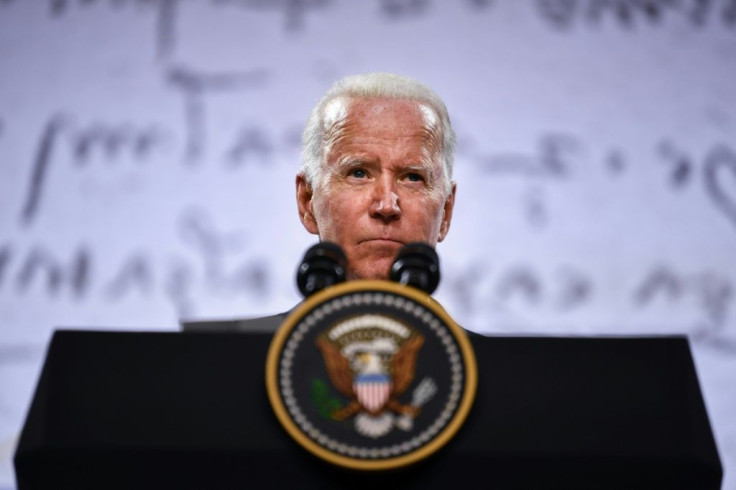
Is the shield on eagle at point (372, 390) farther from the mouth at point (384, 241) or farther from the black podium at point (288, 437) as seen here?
the mouth at point (384, 241)

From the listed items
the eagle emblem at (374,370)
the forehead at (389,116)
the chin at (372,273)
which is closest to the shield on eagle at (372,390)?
the eagle emblem at (374,370)

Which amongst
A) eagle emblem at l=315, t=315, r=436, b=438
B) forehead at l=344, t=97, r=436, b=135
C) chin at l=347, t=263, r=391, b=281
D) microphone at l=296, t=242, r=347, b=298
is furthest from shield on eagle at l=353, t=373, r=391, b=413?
forehead at l=344, t=97, r=436, b=135

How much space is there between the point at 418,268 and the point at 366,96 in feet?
2.40

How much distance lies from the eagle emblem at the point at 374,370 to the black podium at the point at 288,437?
0.14 feet

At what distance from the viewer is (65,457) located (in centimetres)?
89

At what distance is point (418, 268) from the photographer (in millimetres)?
994

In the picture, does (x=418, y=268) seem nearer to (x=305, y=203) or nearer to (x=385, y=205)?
(x=385, y=205)

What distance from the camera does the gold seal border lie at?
2.84ft

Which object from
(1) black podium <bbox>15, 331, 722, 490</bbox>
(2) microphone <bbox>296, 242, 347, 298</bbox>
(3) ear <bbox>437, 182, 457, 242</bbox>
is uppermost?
(3) ear <bbox>437, 182, 457, 242</bbox>

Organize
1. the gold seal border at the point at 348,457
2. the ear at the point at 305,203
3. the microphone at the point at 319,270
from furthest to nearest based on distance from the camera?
1. the ear at the point at 305,203
2. the microphone at the point at 319,270
3. the gold seal border at the point at 348,457

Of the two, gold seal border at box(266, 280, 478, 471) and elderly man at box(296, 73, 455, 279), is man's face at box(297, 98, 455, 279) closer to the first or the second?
elderly man at box(296, 73, 455, 279)

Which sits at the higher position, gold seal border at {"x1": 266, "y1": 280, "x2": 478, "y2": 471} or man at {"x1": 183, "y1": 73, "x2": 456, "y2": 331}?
man at {"x1": 183, "y1": 73, "x2": 456, "y2": 331}

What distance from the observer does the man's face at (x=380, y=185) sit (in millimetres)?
1508

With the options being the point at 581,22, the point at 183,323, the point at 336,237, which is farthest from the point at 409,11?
the point at 183,323
